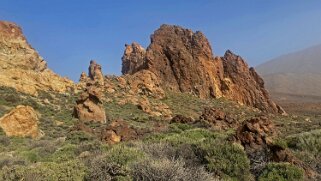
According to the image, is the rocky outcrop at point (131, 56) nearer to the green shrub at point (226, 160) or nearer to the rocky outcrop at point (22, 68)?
the rocky outcrop at point (22, 68)

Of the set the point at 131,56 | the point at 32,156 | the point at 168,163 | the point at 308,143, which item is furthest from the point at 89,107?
the point at 131,56

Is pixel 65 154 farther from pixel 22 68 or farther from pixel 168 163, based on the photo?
pixel 22 68

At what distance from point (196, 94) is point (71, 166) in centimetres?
4997

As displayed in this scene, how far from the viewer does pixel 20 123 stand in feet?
83.0

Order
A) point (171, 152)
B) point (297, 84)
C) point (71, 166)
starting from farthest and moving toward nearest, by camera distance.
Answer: point (297, 84)
point (171, 152)
point (71, 166)

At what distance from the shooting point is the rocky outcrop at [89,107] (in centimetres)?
3403

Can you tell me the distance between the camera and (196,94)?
191 feet

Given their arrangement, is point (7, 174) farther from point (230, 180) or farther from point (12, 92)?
point (12, 92)

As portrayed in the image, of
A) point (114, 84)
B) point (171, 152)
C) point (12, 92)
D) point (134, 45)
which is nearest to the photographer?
point (171, 152)

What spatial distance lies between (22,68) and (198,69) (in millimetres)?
24242

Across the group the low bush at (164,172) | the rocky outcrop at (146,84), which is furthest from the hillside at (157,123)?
the rocky outcrop at (146,84)

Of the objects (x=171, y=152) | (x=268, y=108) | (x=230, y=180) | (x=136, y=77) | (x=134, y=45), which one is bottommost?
(x=230, y=180)

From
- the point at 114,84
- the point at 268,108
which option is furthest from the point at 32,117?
the point at 268,108

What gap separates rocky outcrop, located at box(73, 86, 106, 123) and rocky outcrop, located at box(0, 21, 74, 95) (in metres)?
9.02
